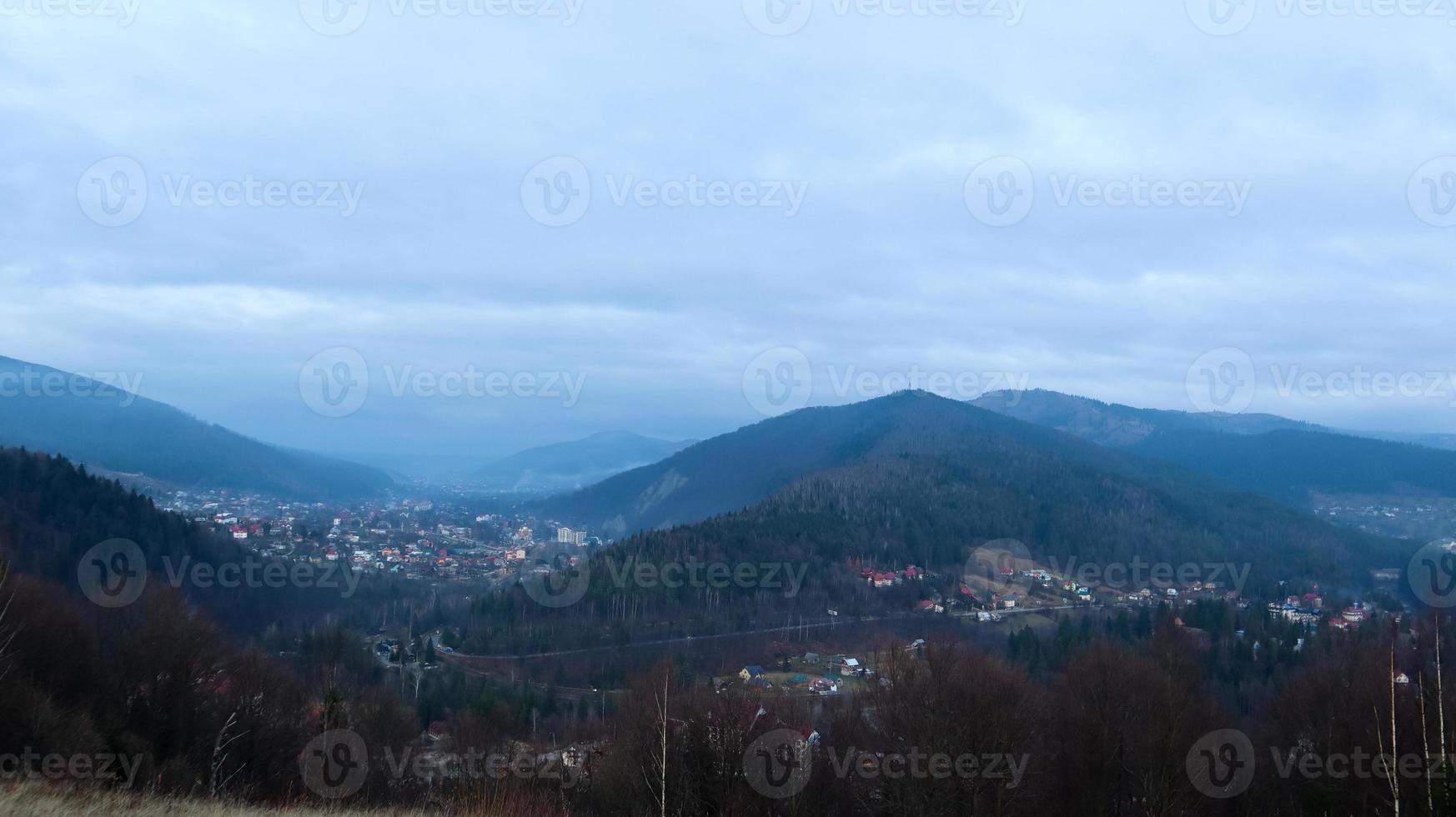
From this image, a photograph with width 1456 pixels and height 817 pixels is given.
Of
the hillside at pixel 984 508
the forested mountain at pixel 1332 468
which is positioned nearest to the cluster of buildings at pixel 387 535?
the hillside at pixel 984 508

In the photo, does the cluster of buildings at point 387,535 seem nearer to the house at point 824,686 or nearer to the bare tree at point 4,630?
the house at point 824,686

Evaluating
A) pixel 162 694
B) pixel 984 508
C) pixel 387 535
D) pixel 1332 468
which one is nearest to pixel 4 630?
pixel 162 694

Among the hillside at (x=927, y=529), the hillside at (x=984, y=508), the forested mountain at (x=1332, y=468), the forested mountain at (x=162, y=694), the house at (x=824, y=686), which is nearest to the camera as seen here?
the forested mountain at (x=162, y=694)

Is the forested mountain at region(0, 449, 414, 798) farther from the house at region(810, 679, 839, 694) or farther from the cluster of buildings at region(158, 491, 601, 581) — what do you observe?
the cluster of buildings at region(158, 491, 601, 581)

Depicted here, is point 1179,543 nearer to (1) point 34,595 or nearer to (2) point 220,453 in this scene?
(1) point 34,595

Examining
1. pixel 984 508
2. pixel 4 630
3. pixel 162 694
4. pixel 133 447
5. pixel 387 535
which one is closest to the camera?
pixel 4 630

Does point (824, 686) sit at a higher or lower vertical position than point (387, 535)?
lower

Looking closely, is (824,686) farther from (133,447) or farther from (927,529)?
(133,447)

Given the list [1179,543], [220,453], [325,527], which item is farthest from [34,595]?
[220,453]

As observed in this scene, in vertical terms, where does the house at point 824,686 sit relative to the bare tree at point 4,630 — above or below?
below

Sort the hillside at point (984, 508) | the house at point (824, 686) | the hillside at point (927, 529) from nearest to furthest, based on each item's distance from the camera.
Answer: the house at point (824, 686) < the hillside at point (927, 529) < the hillside at point (984, 508)

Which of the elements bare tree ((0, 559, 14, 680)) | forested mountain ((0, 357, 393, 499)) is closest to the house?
bare tree ((0, 559, 14, 680))
